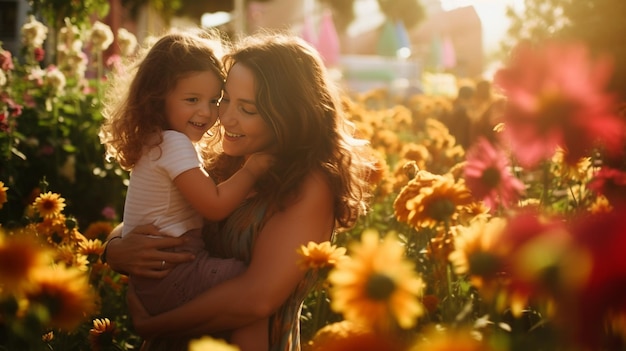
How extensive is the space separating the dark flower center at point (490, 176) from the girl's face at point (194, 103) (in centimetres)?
106

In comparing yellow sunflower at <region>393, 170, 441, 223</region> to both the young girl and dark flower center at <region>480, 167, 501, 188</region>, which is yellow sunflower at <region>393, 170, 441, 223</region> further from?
the young girl

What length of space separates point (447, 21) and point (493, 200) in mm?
42633

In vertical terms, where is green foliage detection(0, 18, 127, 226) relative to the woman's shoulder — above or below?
below

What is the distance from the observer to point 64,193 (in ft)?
13.9

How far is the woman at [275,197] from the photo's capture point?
6.20 ft

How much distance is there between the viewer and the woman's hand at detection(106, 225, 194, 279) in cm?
207

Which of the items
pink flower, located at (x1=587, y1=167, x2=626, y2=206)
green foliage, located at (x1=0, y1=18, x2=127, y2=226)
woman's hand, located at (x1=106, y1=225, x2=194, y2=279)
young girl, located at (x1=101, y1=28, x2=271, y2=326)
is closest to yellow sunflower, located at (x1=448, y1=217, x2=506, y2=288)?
pink flower, located at (x1=587, y1=167, x2=626, y2=206)

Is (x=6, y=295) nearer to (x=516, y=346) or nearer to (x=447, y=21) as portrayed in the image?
(x=516, y=346)

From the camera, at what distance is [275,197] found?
1.98 m

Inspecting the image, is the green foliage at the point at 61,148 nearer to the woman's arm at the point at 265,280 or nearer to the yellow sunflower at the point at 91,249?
the yellow sunflower at the point at 91,249

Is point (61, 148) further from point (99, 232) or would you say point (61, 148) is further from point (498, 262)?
point (498, 262)

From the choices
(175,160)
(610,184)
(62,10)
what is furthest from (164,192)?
(62,10)

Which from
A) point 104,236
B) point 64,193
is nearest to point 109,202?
point 64,193

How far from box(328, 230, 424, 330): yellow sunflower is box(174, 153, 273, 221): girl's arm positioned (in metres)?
1.05
